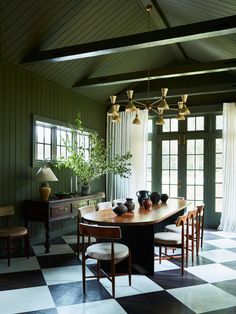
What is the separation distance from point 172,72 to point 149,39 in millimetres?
1623

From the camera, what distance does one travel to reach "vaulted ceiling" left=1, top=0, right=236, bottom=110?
377cm

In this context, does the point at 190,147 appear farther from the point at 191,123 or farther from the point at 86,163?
the point at 86,163

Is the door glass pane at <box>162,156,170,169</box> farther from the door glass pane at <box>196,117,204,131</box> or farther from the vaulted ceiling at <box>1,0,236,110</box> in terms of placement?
the vaulted ceiling at <box>1,0,236,110</box>

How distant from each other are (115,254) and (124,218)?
0.47m

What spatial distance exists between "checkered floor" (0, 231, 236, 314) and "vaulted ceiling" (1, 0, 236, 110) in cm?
287

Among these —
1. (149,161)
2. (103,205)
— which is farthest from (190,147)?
(103,205)

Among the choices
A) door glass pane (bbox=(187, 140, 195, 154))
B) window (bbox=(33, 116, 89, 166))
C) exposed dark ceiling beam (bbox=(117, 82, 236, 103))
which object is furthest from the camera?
door glass pane (bbox=(187, 140, 195, 154))

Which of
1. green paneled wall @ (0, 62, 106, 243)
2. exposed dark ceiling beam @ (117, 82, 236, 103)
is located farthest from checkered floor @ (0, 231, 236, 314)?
exposed dark ceiling beam @ (117, 82, 236, 103)

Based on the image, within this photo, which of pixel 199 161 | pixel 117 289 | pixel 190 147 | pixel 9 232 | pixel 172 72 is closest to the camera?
pixel 117 289

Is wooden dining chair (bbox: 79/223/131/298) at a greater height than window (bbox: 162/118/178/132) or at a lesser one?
lesser

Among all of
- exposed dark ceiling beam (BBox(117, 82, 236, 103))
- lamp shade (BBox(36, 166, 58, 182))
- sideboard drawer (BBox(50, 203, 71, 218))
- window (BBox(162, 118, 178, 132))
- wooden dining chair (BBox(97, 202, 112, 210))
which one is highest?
exposed dark ceiling beam (BBox(117, 82, 236, 103))

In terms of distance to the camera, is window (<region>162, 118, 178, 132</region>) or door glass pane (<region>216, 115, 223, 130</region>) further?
window (<region>162, 118, 178, 132</region>)

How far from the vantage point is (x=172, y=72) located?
5281 millimetres

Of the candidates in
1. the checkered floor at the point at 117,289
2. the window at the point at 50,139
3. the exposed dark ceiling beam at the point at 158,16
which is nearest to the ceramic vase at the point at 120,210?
the checkered floor at the point at 117,289
